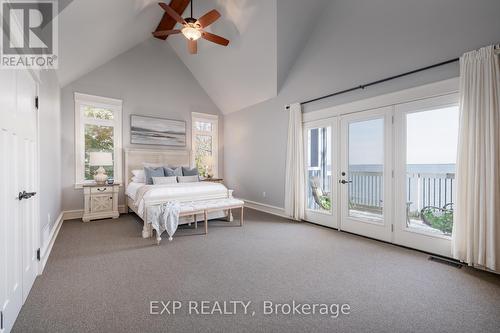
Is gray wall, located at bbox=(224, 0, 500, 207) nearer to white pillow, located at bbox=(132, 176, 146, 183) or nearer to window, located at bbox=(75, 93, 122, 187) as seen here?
white pillow, located at bbox=(132, 176, 146, 183)

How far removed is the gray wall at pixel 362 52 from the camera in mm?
2686

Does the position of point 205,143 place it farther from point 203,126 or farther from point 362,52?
point 362,52

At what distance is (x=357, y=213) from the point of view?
3.79 meters

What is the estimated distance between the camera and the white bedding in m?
3.85

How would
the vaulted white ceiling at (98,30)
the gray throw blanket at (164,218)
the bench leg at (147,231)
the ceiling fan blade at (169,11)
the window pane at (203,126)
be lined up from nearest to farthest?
the vaulted white ceiling at (98,30), the ceiling fan blade at (169,11), the gray throw blanket at (164,218), the bench leg at (147,231), the window pane at (203,126)

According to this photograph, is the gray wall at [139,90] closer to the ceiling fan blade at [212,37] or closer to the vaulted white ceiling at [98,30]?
the vaulted white ceiling at [98,30]

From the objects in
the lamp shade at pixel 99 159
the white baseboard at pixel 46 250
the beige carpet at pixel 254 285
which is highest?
the lamp shade at pixel 99 159

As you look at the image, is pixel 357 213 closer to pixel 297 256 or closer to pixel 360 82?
pixel 297 256

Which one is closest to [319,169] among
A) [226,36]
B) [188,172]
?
[188,172]

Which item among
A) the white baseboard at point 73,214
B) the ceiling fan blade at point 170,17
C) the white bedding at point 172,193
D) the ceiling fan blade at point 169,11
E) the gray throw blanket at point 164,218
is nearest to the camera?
the ceiling fan blade at point 169,11

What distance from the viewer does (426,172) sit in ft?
10.1

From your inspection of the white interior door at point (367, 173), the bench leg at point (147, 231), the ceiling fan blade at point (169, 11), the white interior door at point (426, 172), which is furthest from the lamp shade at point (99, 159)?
the white interior door at point (426, 172)

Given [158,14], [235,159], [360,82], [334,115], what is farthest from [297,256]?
[158,14]

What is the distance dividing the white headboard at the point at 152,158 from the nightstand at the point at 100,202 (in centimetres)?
56
